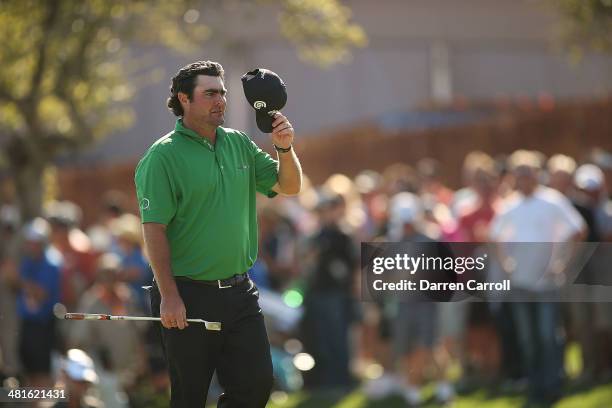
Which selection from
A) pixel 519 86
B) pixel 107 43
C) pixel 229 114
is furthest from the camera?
pixel 519 86

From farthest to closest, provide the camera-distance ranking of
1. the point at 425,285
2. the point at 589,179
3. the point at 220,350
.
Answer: the point at 589,179 < the point at 425,285 < the point at 220,350

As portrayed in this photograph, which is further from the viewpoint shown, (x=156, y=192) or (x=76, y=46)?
(x=76, y=46)

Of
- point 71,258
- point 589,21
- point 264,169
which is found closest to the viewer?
point 264,169

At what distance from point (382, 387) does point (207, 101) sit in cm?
585

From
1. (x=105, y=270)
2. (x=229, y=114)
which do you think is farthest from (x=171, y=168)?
(x=229, y=114)

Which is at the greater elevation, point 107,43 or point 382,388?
point 107,43

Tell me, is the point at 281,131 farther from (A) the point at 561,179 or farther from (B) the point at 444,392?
(A) the point at 561,179

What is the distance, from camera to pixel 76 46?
42.1 ft

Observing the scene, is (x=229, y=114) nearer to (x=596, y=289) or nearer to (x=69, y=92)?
(x=69, y=92)

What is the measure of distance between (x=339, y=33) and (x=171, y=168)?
7.18 metres

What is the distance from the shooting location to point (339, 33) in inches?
512

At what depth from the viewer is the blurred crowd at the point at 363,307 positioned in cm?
1052

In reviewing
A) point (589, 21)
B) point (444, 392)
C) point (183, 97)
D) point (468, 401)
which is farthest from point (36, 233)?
point (589, 21)

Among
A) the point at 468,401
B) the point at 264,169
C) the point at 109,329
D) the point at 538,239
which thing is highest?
the point at 264,169
